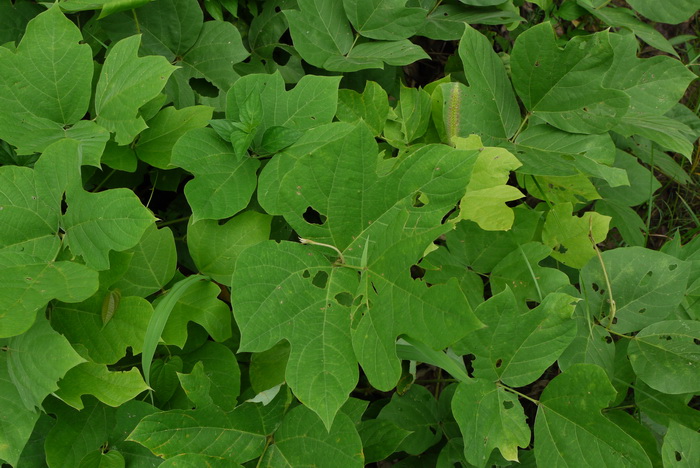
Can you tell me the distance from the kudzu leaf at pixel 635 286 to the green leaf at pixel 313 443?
78 centimetres

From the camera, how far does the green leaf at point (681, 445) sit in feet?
4.63

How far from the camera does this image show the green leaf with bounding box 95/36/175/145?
4.47ft

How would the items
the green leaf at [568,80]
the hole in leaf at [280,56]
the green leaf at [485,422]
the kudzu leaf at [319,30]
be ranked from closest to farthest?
the green leaf at [485,422] < the green leaf at [568,80] < the kudzu leaf at [319,30] < the hole in leaf at [280,56]

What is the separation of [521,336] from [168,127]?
1.07 metres

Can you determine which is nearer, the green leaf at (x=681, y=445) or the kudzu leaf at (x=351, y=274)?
the kudzu leaf at (x=351, y=274)

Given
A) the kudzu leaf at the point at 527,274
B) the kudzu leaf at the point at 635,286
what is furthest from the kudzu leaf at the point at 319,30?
the kudzu leaf at the point at 635,286

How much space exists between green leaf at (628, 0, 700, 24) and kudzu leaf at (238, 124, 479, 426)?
4.67 ft

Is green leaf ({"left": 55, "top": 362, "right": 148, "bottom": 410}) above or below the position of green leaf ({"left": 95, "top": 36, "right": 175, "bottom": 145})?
below

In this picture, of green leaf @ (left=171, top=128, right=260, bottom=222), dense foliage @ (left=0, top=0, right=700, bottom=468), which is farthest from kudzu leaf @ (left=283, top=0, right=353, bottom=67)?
green leaf @ (left=171, top=128, right=260, bottom=222)

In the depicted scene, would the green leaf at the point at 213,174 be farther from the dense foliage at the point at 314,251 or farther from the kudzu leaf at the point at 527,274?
the kudzu leaf at the point at 527,274

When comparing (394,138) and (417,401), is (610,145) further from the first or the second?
(417,401)

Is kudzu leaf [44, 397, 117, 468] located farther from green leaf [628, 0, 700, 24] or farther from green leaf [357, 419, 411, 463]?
green leaf [628, 0, 700, 24]

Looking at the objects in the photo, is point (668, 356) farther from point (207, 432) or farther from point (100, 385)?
point (100, 385)

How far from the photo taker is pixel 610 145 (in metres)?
1.63
